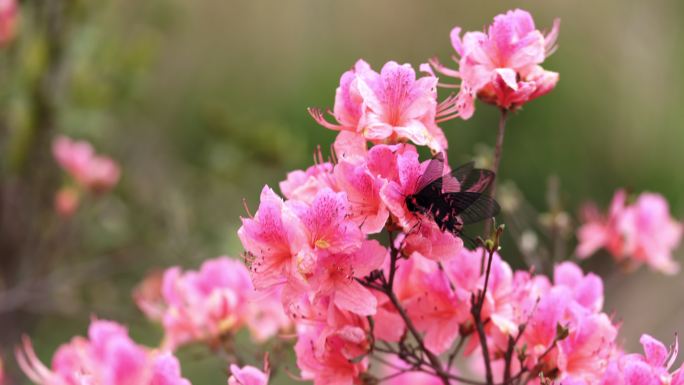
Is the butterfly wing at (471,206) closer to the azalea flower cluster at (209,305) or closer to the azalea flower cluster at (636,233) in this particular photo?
the azalea flower cluster at (209,305)

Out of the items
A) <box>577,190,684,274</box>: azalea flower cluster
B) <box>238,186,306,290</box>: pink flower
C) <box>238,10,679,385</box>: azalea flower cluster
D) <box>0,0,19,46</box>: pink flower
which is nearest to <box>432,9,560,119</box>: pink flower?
<box>238,10,679,385</box>: azalea flower cluster

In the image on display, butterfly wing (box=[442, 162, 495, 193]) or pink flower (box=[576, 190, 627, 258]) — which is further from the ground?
pink flower (box=[576, 190, 627, 258])

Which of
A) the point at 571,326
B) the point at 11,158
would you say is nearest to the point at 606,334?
the point at 571,326

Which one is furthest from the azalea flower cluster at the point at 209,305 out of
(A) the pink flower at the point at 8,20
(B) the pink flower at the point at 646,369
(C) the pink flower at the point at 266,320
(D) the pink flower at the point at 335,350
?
(A) the pink flower at the point at 8,20

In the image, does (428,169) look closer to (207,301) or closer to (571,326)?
(571,326)

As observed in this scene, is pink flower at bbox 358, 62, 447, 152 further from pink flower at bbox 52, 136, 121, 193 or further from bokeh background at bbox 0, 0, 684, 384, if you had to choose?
pink flower at bbox 52, 136, 121, 193

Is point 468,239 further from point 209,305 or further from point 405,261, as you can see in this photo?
point 209,305
